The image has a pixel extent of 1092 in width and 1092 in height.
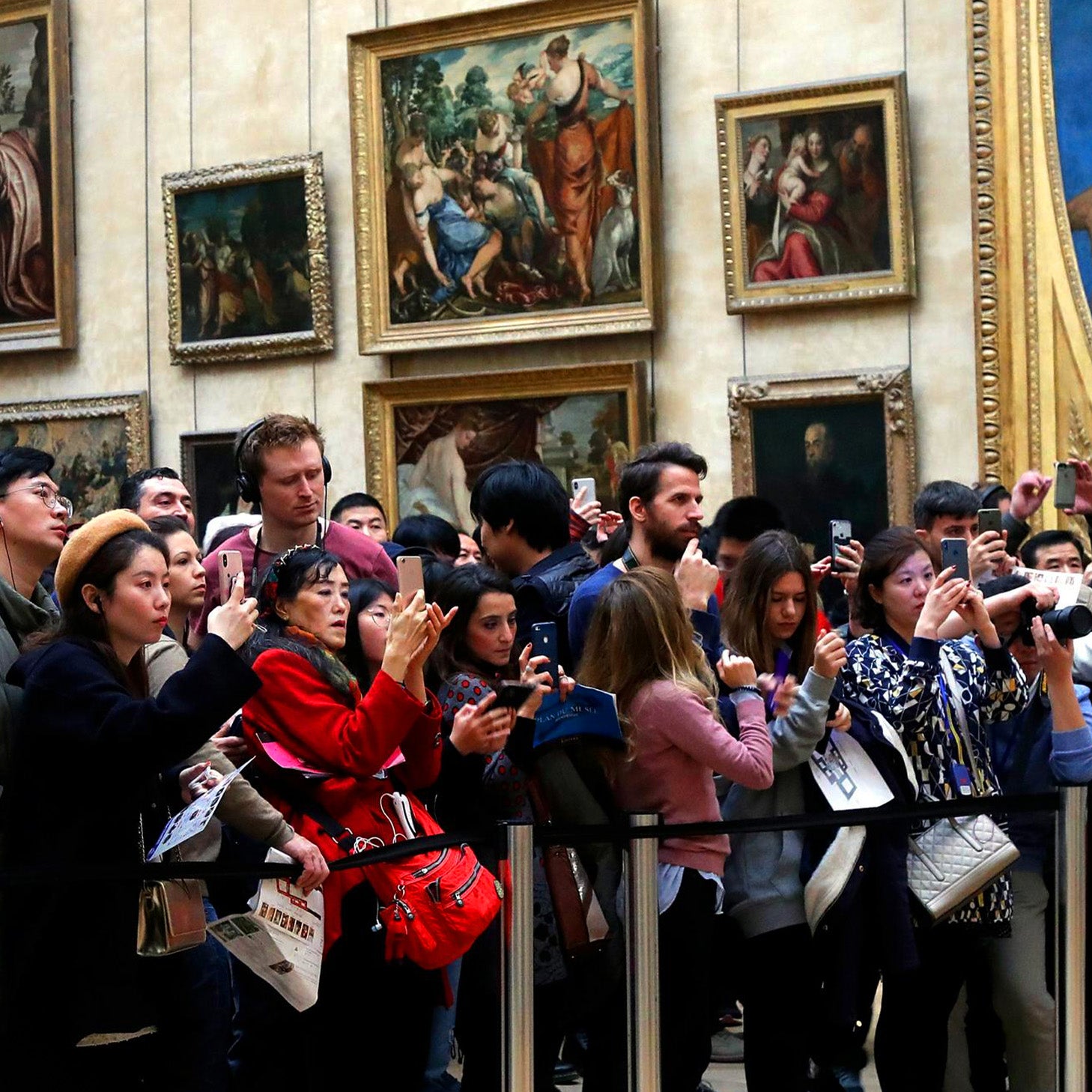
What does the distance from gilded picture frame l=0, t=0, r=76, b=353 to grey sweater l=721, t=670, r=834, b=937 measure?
861 centimetres

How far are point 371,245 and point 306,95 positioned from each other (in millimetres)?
1274

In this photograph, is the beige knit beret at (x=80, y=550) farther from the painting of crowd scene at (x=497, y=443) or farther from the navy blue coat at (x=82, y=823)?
the painting of crowd scene at (x=497, y=443)

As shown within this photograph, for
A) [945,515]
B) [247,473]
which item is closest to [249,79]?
[945,515]

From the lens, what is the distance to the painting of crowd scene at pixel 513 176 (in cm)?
1038

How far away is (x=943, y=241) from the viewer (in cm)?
959

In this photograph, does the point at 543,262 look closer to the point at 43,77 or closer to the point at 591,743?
the point at 43,77

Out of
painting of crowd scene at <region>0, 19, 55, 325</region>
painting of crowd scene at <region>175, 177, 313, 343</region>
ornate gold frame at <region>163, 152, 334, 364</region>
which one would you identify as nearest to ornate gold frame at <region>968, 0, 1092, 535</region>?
ornate gold frame at <region>163, 152, 334, 364</region>

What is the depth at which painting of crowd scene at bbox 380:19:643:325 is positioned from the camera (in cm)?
1038

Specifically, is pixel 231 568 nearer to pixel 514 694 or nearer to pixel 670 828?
pixel 514 694

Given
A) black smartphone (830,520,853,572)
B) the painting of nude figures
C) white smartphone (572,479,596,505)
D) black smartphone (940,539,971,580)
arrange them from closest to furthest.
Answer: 1. black smartphone (940,539,971,580)
2. black smartphone (830,520,853,572)
3. white smartphone (572,479,596,505)
4. the painting of nude figures

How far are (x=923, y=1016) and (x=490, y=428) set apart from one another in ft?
21.1

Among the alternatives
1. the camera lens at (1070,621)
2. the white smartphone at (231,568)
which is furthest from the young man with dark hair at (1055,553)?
the white smartphone at (231,568)

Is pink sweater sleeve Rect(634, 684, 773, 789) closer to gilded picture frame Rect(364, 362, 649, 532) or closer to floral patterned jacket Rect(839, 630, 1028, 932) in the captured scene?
floral patterned jacket Rect(839, 630, 1028, 932)

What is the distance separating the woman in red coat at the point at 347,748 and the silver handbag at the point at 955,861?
1.48 metres
